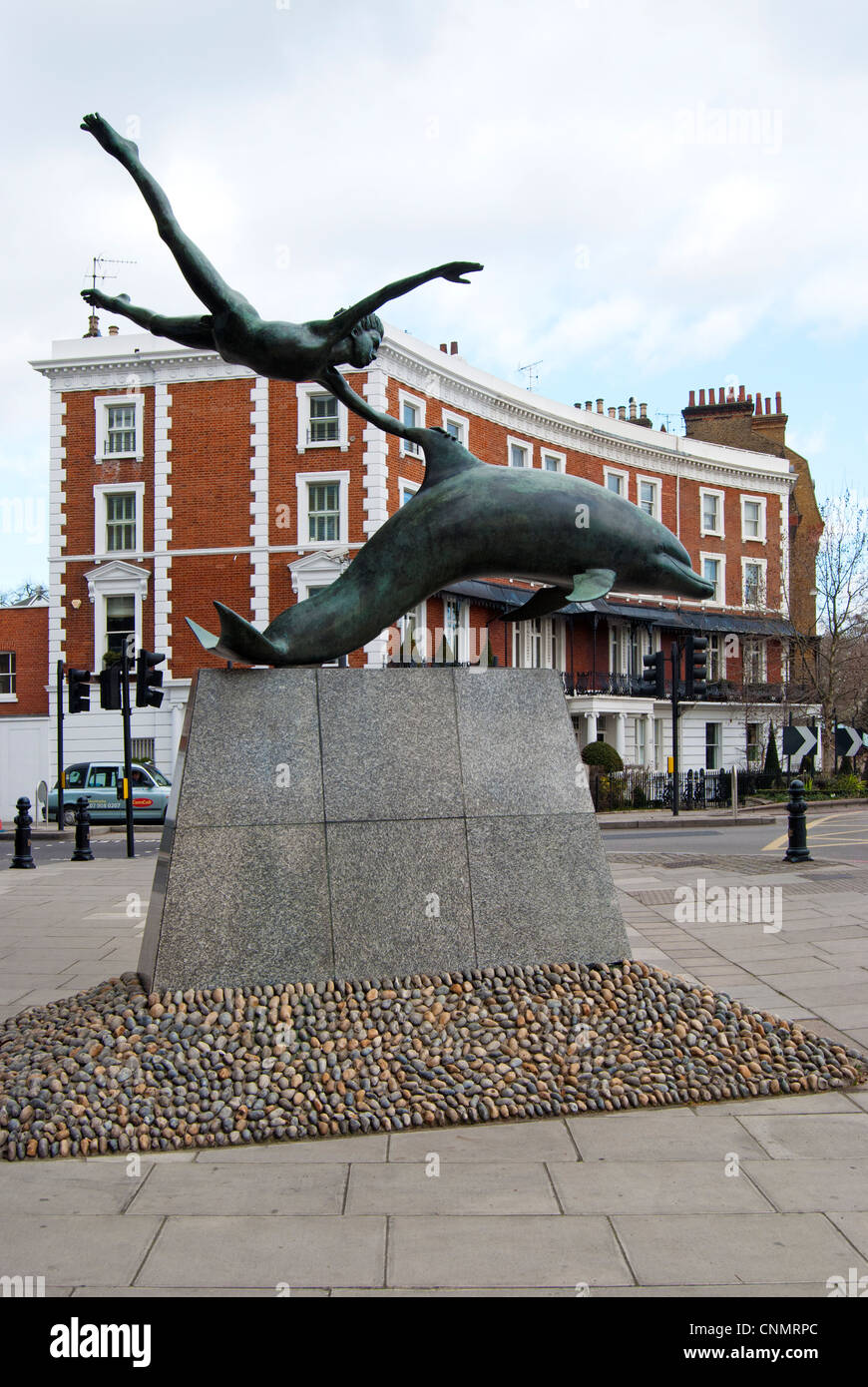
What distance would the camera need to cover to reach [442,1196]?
4508 millimetres

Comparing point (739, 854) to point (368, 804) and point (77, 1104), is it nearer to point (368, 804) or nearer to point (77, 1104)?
point (368, 804)

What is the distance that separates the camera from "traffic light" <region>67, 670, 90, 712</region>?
2245 cm

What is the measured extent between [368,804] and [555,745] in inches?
58.6

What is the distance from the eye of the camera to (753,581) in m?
47.0

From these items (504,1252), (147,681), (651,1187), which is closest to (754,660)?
(147,681)

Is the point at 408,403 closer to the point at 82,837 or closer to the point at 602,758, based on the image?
the point at 602,758

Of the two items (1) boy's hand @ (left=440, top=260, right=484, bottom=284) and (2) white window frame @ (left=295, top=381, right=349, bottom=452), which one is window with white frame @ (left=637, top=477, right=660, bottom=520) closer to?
(2) white window frame @ (left=295, top=381, right=349, bottom=452)

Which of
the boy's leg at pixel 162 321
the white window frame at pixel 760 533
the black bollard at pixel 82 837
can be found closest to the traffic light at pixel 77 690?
the black bollard at pixel 82 837

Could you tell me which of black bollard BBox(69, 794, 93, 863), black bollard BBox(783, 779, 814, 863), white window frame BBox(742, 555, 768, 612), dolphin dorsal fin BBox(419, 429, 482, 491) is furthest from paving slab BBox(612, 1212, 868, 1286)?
white window frame BBox(742, 555, 768, 612)

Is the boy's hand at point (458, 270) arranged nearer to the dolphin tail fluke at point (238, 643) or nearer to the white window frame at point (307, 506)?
the dolphin tail fluke at point (238, 643)

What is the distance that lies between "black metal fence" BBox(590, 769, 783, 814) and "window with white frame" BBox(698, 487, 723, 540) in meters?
12.4

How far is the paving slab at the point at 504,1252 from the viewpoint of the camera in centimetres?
373

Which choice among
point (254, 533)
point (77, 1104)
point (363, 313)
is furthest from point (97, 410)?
point (77, 1104)

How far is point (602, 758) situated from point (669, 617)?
1160 centimetres
